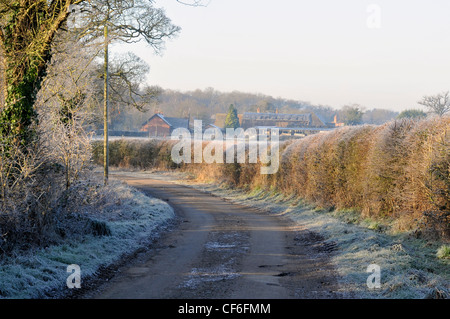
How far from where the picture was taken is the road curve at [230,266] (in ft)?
24.3

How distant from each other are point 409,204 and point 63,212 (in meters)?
9.18

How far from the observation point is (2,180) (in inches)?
346

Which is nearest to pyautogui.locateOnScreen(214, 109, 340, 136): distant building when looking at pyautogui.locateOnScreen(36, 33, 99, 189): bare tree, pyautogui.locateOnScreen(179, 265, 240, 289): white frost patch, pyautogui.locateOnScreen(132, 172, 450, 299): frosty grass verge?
pyautogui.locateOnScreen(36, 33, 99, 189): bare tree

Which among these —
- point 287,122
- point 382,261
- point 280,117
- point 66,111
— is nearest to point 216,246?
point 382,261

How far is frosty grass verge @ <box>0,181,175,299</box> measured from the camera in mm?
6918

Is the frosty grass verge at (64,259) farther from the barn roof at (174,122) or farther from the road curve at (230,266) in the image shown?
the barn roof at (174,122)

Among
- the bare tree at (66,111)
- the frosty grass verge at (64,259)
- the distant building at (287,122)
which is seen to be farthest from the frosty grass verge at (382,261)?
the distant building at (287,122)

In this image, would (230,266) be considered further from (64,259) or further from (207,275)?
(64,259)

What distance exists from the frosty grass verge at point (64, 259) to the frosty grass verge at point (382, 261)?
491 centimetres

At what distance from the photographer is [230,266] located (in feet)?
30.9

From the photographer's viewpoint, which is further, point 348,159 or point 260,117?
point 260,117

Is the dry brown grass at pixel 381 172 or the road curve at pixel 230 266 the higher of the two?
the dry brown grass at pixel 381 172

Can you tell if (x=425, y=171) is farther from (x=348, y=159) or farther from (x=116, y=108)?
(x=116, y=108)
